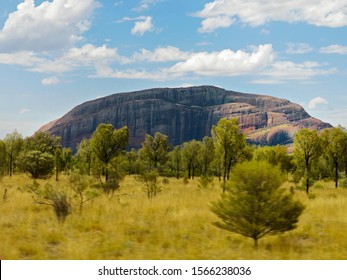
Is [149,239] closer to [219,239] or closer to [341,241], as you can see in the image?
[219,239]

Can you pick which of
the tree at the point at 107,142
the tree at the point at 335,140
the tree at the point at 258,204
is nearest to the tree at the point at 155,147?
the tree at the point at 107,142

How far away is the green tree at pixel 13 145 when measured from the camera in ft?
153

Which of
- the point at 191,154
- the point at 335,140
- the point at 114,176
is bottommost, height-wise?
the point at 114,176

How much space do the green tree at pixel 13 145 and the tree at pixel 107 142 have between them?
1419 centimetres

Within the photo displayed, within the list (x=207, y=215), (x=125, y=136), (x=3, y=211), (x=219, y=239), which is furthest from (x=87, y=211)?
(x=125, y=136)

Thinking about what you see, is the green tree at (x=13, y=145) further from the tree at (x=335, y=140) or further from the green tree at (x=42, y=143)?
the tree at (x=335, y=140)

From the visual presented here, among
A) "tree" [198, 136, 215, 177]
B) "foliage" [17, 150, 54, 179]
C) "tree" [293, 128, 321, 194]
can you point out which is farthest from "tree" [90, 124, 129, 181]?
"tree" [198, 136, 215, 177]

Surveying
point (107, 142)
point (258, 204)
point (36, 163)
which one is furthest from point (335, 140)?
point (36, 163)

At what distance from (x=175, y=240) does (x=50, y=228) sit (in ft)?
13.1

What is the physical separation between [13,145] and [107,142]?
52.1 feet

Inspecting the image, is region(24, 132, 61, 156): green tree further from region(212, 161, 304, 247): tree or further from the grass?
region(212, 161, 304, 247): tree

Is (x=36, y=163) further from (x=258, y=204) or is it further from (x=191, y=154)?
(x=258, y=204)

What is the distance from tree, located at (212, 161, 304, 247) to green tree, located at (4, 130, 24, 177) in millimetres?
42391

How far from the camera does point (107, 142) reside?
127ft
